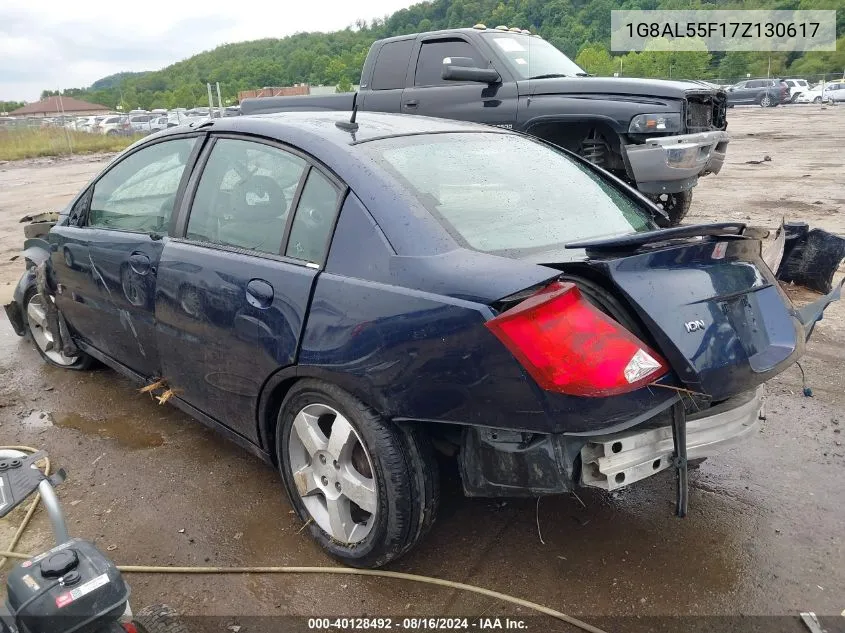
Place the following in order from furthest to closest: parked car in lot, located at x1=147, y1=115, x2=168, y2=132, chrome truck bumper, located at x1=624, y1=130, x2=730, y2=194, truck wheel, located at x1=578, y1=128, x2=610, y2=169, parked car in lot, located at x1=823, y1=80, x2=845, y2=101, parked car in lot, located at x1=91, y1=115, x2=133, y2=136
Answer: parked car in lot, located at x1=147, y1=115, x2=168, y2=132 → parked car in lot, located at x1=91, y1=115, x2=133, y2=136 → parked car in lot, located at x1=823, y1=80, x2=845, y2=101 → truck wheel, located at x1=578, y1=128, x2=610, y2=169 → chrome truck bumper, located at x1=624, y1=130, x2=730, y2=194

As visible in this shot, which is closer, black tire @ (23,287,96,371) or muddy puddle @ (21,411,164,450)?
muddy puddle @ (21,411,164,450)

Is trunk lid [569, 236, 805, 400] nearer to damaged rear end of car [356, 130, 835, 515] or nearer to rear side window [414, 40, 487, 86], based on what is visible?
damaged rear end of car [356, 130, 835, 515]

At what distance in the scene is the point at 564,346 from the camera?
2.01 meters

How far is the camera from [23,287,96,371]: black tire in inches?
177

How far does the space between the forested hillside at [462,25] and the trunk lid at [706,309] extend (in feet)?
69.9

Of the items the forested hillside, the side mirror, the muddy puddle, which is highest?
the forested hillside

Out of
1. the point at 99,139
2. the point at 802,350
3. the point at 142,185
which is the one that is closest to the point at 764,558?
the point at 802,350

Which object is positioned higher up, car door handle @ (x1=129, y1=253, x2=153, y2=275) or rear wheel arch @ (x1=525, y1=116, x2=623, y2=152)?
rear wheel arch @ (x1=525, y1=116, x2=623, y2=152)

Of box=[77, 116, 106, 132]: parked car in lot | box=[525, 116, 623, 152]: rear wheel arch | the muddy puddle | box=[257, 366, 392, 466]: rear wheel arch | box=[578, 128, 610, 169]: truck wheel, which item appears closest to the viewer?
box=[257, 366, 392, 466]: rear wheel arch

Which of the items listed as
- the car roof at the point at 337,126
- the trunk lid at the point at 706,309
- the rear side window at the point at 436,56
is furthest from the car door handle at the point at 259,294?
the rear side window at the point at 436,56

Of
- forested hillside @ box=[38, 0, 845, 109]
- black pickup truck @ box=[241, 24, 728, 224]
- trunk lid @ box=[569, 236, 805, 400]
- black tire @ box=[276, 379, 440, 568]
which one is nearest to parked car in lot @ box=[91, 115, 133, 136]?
forested hillside @ box=[38, 0, 845, 109]

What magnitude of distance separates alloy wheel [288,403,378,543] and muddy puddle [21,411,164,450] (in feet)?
4.33

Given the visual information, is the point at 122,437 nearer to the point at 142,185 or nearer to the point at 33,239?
the point at 142,185

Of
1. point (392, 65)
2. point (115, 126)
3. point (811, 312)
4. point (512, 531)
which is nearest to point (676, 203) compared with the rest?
point (392, 65)
